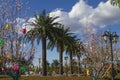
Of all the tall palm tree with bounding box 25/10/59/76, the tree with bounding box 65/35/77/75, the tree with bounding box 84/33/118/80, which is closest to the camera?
the tree with bounding box 84/33/118/80

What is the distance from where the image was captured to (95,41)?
3619 centimetres

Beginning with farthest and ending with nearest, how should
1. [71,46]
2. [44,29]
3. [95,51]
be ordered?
1. [71,46]
2. [44,29]
3. [95,51]

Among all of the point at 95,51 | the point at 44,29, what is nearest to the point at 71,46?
the point at 44,29

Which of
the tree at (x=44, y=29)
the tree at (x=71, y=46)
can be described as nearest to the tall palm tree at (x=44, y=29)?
the tree at (x=44, y=29)

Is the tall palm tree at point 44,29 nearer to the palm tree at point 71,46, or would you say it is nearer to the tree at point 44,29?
the tree at point 44,29

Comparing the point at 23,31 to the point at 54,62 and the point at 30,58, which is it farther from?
the point at 54,62

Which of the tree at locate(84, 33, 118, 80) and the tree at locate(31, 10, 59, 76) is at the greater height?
the tree at locate(31, 10, 59, 76)

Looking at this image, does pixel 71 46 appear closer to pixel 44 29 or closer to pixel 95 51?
pixel 44 29

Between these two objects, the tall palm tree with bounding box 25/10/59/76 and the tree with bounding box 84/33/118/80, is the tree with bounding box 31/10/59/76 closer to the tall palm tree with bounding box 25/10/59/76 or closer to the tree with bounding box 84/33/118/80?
the tall palm tree with bounding box 25/10/59/76

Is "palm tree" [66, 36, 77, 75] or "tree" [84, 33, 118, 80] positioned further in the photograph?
"palm tree" [66, 36, 77, 75]

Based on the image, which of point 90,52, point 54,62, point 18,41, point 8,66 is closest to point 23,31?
point 18,41

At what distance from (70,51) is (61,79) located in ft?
92.0

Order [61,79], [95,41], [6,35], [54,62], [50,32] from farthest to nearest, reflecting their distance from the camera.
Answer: [54,62] → [50,32] → [95,41] → [61,79] → [6,35]

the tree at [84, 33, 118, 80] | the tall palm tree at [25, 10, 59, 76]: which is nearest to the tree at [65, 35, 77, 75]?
the tall palm tree at [25, 10, 59, 76]
